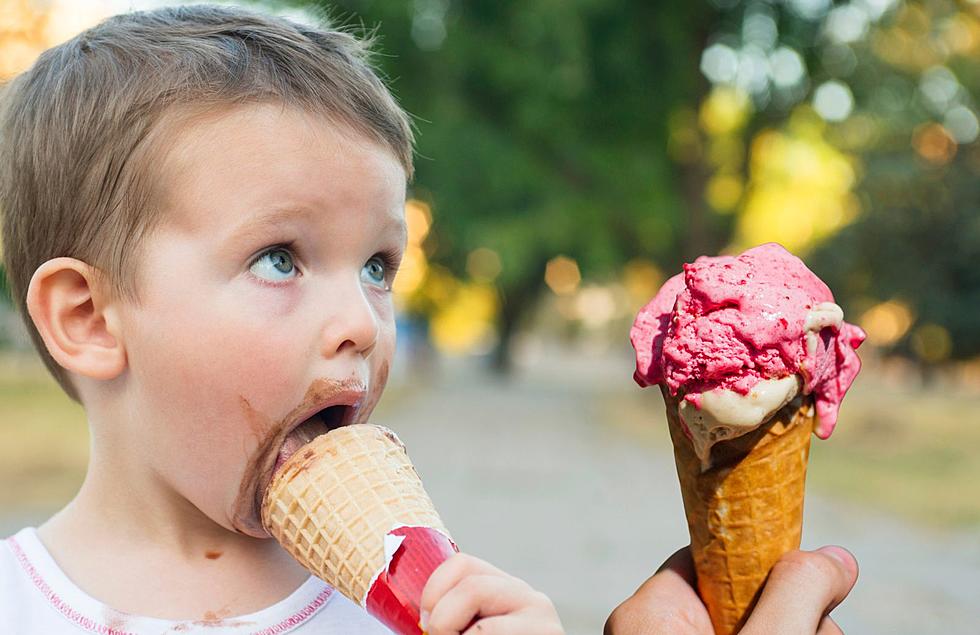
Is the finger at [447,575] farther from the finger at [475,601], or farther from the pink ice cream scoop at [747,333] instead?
the pink ice cream scoop at [747,333]

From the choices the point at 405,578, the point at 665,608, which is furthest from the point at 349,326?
the point at 665,608

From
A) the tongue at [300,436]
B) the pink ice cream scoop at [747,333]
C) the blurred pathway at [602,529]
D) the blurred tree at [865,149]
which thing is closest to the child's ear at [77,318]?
the tongue at [300,436]

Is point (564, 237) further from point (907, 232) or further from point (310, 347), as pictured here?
point (310, 347)

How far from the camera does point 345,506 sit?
4.90ft

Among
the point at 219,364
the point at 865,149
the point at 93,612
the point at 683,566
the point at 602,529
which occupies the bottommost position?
the point at 602,529

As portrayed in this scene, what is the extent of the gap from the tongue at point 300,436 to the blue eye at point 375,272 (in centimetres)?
26

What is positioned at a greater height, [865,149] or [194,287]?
[194,287]

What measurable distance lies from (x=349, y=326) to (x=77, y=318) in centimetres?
48

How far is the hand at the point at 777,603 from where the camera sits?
140 centimetres

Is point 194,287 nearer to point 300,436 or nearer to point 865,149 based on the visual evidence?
point 300,436

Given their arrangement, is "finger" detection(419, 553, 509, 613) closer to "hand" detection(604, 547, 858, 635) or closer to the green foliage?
"hand" detection(604, 547, 858, 635)

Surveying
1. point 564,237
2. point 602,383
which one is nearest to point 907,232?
point 602,383

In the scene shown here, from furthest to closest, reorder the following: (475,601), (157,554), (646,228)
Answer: (646,228) < (157,554) < (475,601)

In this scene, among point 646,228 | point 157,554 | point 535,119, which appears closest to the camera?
point 157,554
